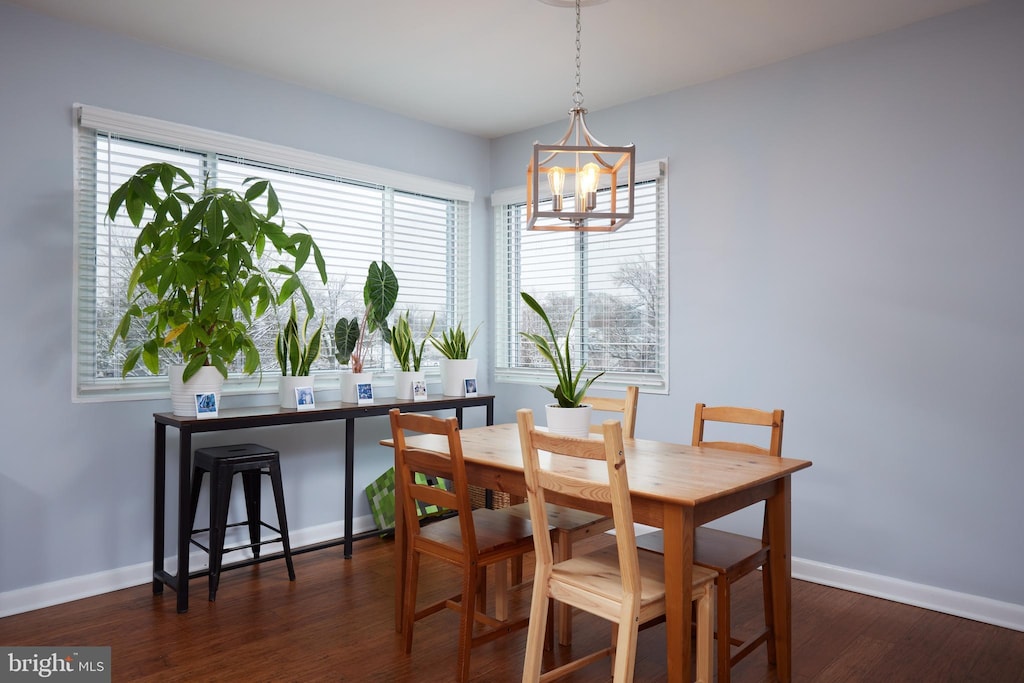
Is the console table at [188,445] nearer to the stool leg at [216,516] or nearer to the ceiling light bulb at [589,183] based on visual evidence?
the stool leg at [216,516]

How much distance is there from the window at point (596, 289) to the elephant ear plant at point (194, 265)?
6.40 feet

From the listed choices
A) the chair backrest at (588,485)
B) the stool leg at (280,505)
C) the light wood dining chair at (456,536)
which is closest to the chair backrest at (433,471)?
the light wood dining chair at (456,536)

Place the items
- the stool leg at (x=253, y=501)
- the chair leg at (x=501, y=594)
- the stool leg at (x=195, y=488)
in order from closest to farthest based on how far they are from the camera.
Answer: the chair leg at (x=501, y=594)
the stool leg at (x=195, y=488)
the stool leg at (x=253, y=501)

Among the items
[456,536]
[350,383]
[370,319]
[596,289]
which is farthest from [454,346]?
[456,536]

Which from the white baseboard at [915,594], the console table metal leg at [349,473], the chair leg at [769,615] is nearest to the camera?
the chair leg at [769,615]

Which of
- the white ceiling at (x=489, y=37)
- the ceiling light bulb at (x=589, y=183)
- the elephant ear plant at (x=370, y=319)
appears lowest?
the elephant ear plant at (x=370, y=319)

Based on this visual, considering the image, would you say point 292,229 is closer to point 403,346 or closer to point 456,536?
point 403,346

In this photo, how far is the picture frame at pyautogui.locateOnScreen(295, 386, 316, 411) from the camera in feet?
11.8

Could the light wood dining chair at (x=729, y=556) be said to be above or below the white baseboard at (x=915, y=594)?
above

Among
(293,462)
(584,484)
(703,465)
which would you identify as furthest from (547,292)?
(584,484)

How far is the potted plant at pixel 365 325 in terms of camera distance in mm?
3967

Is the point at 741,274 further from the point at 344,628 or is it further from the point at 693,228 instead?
the point at 344,628

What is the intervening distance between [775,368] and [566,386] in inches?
60.8

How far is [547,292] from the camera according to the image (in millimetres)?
4828
